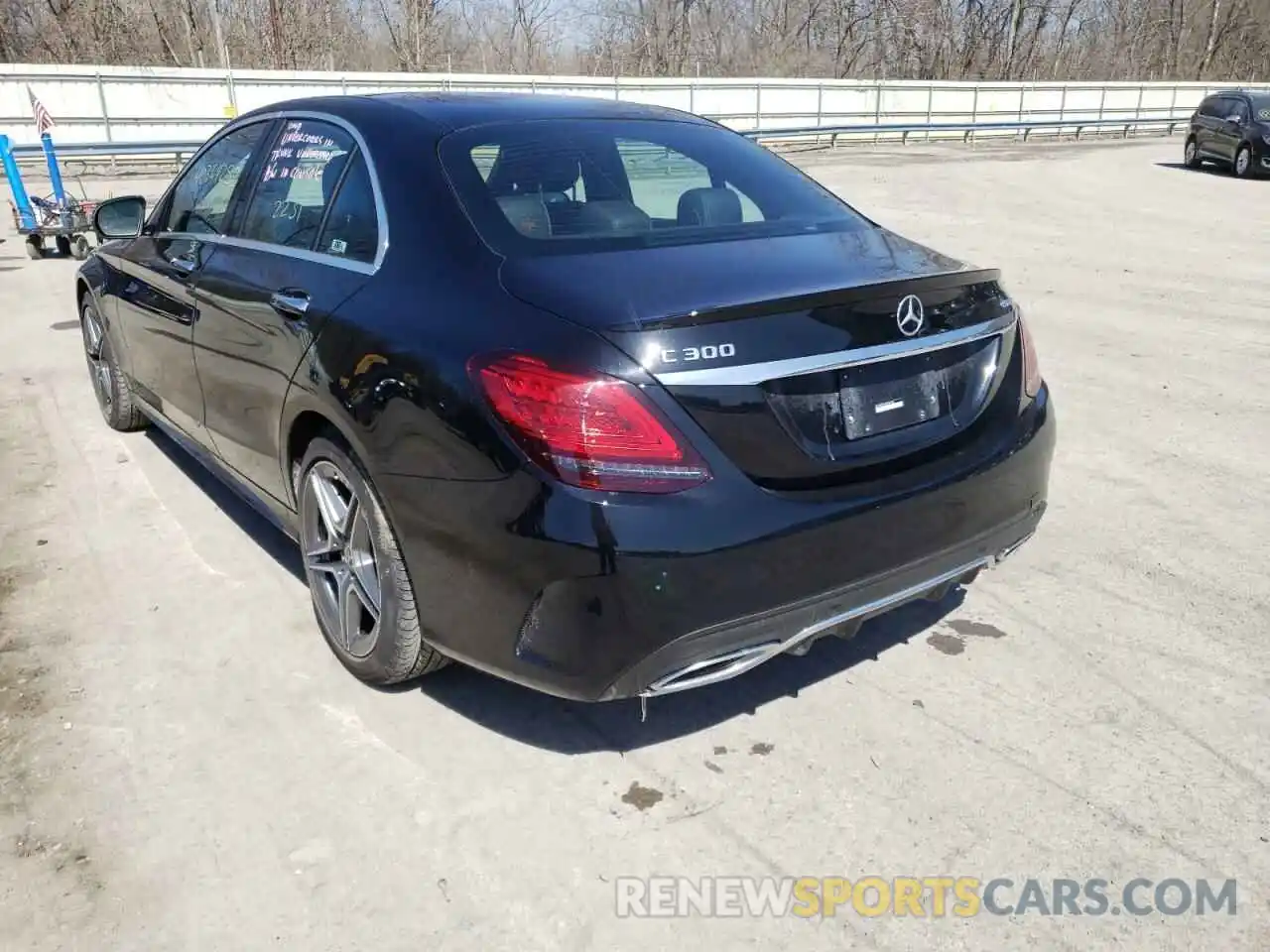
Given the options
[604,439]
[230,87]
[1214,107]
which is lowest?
[604,439]

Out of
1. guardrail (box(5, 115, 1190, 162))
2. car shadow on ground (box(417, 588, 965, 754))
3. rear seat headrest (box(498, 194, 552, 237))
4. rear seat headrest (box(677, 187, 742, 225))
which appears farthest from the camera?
guardrail (box(5, 115, 1190, 162))

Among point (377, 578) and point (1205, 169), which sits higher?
point (377, 578)

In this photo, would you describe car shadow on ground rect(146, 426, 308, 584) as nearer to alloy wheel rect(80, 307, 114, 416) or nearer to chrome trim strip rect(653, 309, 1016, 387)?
alloy wheel rect(80, 307, 114, 416)

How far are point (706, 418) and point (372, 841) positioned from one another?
134 cm

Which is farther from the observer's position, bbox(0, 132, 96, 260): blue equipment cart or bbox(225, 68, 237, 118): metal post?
bbox(225, 68, 237, 118): metal post

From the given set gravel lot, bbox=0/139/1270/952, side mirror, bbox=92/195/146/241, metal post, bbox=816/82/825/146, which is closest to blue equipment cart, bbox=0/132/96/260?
side mirror, bbox=92/195/146/241

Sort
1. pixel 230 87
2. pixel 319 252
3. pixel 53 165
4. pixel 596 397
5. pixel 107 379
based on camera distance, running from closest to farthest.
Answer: pixel 596 397 → pixel 319 252 → pixel 107 379 → pixel 53 165 → pixel 230 87

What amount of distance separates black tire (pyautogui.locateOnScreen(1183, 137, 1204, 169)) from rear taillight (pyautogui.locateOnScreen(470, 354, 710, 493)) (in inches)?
961

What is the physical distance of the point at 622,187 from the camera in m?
3.42

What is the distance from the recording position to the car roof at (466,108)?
3.29 meters

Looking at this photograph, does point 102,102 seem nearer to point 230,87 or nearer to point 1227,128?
point 230,87

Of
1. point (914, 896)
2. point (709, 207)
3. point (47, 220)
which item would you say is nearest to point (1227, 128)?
point (47, 220)

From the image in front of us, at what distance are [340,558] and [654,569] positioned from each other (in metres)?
1.32

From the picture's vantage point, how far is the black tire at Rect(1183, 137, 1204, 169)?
22.4m
